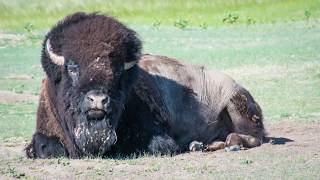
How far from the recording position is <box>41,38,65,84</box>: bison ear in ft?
35.3

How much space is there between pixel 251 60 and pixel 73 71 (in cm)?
1789

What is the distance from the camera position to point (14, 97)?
66.2ft

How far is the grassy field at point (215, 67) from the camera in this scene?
9758mm

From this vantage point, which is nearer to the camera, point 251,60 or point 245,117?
point 245,117

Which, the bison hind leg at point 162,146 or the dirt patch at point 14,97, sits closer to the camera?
the bison hind leg at point 162,146

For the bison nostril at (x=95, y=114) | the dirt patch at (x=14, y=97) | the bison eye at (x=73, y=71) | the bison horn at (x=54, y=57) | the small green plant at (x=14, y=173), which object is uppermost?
the bison horn at (x=54, y=57)

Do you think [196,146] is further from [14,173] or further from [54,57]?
[14,173]

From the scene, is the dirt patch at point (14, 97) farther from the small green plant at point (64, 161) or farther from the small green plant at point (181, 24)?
the small green plant at point (181, 24)

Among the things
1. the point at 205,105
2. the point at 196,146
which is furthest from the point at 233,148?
the point at 205,105

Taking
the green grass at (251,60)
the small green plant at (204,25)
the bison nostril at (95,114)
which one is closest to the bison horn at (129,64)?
the bison nostril at (95,114)

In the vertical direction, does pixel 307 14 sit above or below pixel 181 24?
above

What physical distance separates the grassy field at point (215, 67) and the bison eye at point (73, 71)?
95 centimetres

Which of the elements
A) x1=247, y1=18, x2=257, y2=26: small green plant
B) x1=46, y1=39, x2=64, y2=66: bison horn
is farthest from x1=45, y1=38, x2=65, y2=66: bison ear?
x1=247, y1=18, x2=257, y2=26: small green plant

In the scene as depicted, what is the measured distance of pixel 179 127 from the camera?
12.2 meters
